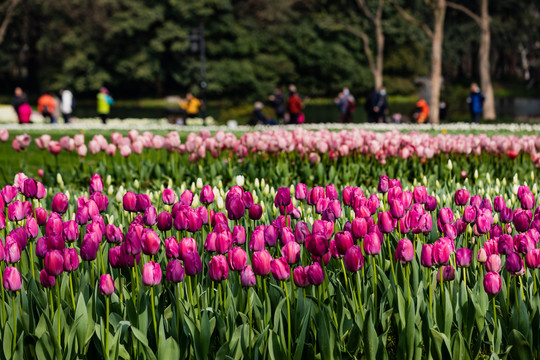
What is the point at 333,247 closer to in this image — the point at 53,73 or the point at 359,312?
the point at 359,312

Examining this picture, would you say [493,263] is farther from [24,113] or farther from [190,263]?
[24,113]

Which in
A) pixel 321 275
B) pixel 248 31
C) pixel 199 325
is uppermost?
pixel 248 31

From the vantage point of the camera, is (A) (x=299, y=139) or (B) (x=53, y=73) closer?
(A) (x=299, y=139)

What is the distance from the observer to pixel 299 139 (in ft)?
29.1

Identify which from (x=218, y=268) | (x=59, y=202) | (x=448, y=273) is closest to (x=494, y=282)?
(x=448, y=273)

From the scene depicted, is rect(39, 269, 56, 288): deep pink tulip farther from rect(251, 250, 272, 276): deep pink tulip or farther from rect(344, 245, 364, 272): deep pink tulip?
rect(344, 245, 364, 272): deep pink tulip

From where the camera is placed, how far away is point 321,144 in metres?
8.16

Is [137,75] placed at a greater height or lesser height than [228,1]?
lesser

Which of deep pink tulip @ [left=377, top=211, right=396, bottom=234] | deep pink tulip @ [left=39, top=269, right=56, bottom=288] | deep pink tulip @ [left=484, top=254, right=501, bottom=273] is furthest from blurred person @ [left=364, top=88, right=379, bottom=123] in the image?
deep pink tulip @ [left=39, top=269, right=56, bottom=288]

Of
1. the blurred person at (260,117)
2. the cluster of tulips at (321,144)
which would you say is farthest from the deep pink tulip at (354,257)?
the blurred person at (260,117)

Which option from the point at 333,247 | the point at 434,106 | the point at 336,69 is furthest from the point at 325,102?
the point at 333,247

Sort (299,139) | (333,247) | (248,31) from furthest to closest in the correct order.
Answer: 1. (248,31)
2. (299,139)
3. (333,247)

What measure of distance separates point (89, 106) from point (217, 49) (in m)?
8.73

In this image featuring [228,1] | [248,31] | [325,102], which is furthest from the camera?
[325,102]
